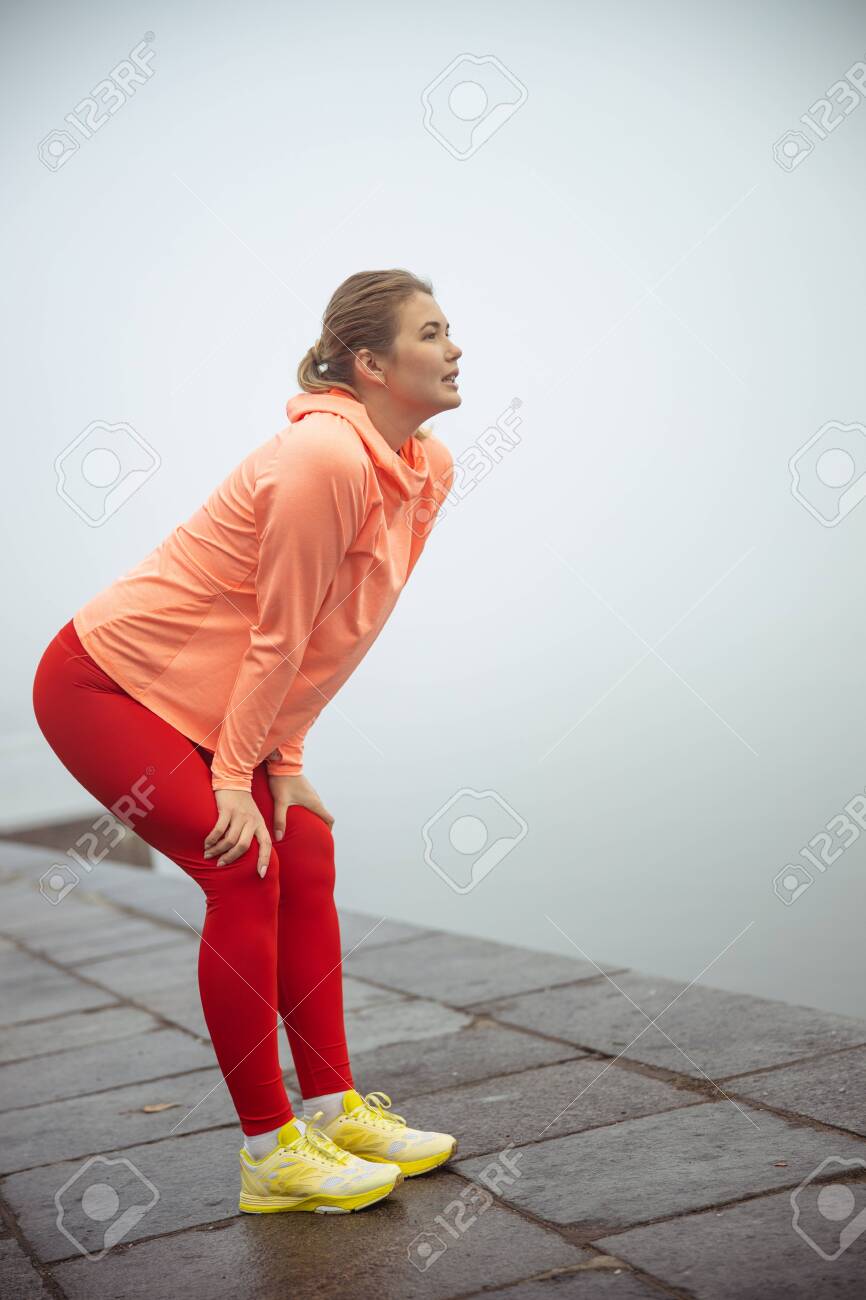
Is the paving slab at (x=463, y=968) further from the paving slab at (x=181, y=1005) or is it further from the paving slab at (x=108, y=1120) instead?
the paving slab at (x=108, y=1120)

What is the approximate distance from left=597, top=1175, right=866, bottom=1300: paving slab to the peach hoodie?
80 cm

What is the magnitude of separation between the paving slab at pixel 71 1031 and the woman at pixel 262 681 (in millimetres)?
1285

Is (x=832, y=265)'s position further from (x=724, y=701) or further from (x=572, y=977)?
(x=572, y=977)

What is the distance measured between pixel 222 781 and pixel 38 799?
25.6 ft

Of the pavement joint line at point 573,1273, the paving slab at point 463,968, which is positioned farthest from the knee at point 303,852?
the paving slab at point 463,968

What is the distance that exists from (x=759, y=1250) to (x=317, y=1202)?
63 centimetres

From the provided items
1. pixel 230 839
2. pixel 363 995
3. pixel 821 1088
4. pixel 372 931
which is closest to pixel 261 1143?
pixel 230 839

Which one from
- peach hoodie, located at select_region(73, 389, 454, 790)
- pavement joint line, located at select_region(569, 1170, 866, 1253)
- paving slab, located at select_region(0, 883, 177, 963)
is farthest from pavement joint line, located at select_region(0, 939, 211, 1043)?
pavement joint line, located at select_region(569, 1170, 866, 1253)

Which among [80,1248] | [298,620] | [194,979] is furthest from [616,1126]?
[194,979]

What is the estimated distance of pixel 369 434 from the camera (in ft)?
6.19

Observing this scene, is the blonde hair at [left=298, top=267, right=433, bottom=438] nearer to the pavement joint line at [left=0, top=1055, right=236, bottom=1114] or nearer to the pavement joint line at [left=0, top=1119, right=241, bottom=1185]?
the pavement joint line at [left=0, top=1119, right=241, bottom=1185]

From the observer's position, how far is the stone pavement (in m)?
1.62

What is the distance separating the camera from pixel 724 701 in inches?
274

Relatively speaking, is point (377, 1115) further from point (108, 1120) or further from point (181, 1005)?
point (181, 1005)
